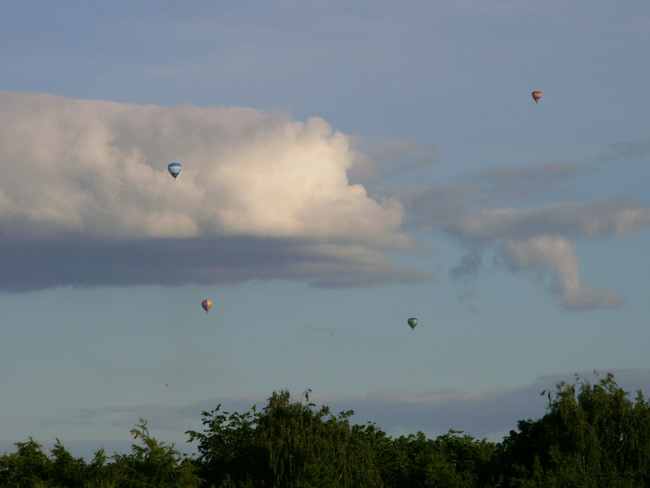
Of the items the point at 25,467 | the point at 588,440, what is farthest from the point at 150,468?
the point at 588,440

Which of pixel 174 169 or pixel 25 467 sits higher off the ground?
pixel 174 169

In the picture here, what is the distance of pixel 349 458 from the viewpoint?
260ft

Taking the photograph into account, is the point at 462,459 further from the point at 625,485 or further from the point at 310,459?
the point at 625,485

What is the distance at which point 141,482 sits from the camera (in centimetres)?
5978

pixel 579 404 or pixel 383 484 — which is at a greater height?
pixel 579 404

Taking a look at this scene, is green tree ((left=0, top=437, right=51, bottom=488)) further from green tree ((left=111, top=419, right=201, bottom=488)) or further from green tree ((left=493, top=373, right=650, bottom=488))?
green tree ((left=493, top=373, right=650, bottom=488))

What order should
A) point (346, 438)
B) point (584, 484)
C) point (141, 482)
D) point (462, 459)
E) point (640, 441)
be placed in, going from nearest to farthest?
point (141, 482) → point (584, 484) → point (640, 441) → point (346, 438) → point (462, 459)

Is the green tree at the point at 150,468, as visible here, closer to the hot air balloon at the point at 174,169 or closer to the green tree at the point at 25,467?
the green tree at the point at 25,467

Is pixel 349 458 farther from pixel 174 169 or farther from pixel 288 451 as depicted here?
pixel 174 169

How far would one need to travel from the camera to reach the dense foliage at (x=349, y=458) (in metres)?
62.1

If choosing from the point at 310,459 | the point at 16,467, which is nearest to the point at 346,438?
the point at 310,459

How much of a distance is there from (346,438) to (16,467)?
89.4 feet

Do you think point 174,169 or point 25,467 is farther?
point 174,169

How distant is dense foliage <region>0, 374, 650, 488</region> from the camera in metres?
62.1
